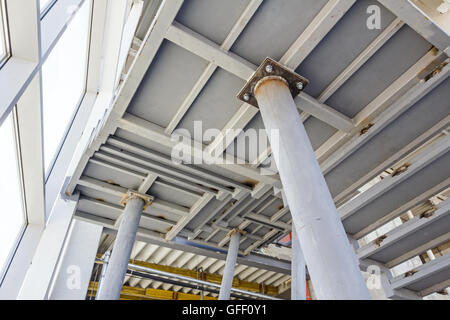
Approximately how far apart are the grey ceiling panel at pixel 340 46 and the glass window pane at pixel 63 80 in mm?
4211

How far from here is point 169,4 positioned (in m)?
3.50

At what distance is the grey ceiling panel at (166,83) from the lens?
4.11 metres

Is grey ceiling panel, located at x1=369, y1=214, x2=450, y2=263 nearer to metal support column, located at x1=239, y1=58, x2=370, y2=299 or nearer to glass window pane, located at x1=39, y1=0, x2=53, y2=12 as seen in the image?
metal support column, located at x1=239, y1=58, x2=370, y2=299

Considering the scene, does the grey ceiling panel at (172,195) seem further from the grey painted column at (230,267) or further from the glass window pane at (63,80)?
the glass window pane at (63,80)

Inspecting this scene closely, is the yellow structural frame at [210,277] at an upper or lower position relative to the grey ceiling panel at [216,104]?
upper

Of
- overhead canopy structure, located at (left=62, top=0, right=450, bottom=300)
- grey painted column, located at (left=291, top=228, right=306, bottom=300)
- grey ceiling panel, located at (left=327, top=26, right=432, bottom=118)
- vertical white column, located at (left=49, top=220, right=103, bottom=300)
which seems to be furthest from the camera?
vertical white column, located at (left=49, top=220, right=103, bottom=300)

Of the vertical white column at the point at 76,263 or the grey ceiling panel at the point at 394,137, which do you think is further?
the vertical white column at the point at 76,263

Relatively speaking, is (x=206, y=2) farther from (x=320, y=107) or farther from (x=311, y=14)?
(x=320, y=107)

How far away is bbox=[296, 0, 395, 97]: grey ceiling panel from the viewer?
3604 millimetres

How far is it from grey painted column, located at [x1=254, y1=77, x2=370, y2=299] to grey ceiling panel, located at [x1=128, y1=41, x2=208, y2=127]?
3.92ft

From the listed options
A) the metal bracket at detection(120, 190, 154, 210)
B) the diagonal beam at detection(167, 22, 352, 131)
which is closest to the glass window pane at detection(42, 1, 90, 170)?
the metal bracket at detection(120, 190, 154, 210)

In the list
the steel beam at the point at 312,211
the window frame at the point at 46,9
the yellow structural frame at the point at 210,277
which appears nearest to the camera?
the steel beam at the point at 312,211

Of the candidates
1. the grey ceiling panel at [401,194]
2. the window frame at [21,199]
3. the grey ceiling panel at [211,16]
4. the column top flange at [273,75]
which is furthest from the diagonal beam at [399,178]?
the window frame at [21,199]

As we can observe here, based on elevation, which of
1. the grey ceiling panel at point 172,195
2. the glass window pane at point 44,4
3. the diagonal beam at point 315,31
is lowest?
the diagonal beam at point 315,31
